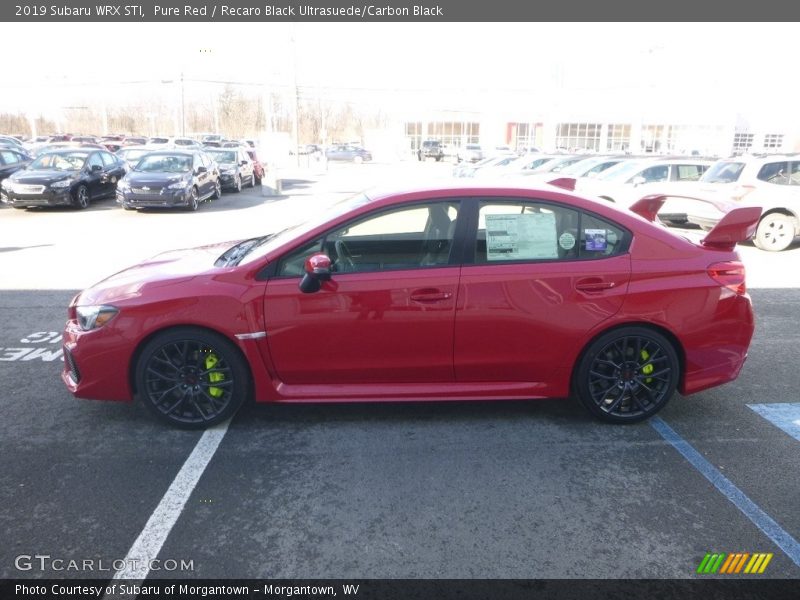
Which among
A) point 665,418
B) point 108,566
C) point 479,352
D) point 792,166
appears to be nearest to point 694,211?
point 792,166

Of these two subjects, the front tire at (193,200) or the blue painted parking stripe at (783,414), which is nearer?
the blue painted parking stripe at (783,414)

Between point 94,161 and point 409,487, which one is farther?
point 94,161

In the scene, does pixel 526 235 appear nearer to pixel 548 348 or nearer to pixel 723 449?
pixel 548 348

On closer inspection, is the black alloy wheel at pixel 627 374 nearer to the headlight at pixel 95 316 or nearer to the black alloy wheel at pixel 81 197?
the headlight at pixel 95 316

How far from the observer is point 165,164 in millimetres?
17203

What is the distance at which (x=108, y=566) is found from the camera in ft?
9.14

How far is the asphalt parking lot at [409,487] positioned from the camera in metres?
2.85

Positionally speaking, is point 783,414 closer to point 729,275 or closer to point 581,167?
point 729,275

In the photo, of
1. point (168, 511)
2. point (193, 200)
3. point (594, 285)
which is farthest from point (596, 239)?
point (193, 200)

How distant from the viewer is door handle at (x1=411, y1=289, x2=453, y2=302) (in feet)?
12.7

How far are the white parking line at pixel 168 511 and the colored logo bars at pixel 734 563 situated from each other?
2536 mm

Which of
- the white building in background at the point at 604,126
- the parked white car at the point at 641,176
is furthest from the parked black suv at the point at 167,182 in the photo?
the white building in background at the point at 604,126

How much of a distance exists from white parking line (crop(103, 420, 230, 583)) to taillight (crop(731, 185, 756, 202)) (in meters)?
11.1

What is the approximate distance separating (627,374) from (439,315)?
4.45 ft
